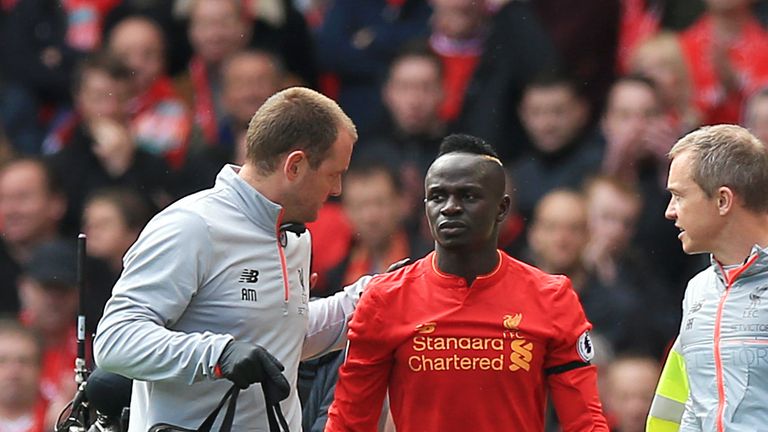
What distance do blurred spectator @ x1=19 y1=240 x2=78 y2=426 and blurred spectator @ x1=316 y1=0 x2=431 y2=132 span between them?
1752 mm

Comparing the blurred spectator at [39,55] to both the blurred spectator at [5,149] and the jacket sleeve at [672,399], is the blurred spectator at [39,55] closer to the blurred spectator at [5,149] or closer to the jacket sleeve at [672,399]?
the blurred spectator at [5,149]

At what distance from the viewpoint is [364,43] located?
10.0 meters

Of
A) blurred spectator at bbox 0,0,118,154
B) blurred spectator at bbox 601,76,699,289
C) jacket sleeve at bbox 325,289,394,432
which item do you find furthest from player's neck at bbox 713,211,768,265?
blurred spectator at bbox 0,0,118,154

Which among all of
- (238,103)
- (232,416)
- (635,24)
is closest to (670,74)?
(635,24)

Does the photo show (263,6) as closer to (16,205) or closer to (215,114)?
(215,114)

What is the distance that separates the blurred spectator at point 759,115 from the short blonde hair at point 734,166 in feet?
9.78

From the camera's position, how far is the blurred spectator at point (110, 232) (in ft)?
31.3

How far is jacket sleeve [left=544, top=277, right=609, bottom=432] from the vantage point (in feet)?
17.7

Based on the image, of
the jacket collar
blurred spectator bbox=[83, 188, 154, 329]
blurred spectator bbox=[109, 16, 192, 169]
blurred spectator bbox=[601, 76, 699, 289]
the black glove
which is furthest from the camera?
blurred spectator bbox=[109, 16, 192, 169]

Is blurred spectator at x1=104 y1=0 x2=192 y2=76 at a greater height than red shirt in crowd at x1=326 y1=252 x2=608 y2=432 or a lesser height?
greater

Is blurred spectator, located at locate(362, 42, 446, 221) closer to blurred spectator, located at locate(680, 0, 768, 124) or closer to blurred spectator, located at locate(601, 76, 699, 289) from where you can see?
blurred spectator, located at locate(601, 76, 699, 289)

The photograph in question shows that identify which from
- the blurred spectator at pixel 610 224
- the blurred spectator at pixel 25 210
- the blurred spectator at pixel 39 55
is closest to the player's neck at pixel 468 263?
the blurred spectator at pixel 610 224

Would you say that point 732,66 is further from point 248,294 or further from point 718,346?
point 248,294

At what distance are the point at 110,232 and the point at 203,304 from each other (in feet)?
14.7
